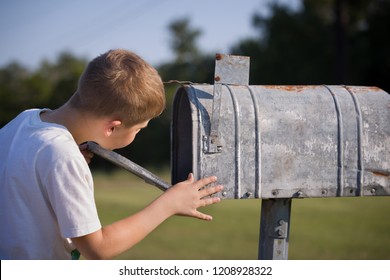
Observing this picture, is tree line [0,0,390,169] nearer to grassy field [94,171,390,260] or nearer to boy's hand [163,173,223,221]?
grassy field [94,171,390,260]

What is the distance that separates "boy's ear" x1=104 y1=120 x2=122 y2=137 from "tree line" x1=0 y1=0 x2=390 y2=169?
56.6ft

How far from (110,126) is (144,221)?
35 centimetres

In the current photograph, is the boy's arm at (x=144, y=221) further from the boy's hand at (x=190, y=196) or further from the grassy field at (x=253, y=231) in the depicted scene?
the grassy field at (x=253, y=231)

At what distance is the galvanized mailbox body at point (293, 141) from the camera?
2182 mm

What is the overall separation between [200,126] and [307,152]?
42 centimetres

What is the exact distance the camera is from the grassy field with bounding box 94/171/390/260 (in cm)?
630

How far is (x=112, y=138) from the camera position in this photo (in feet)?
7.04

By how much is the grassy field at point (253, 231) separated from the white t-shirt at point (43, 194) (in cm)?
412

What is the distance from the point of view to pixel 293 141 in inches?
88.2

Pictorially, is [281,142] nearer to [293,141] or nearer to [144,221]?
[293,141]

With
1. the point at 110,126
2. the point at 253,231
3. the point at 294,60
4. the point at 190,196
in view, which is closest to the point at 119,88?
the point at 110,126

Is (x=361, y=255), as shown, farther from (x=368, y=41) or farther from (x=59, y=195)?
(x=368, y=41)

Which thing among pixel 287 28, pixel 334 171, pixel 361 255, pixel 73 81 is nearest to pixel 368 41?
pixel 287 28
